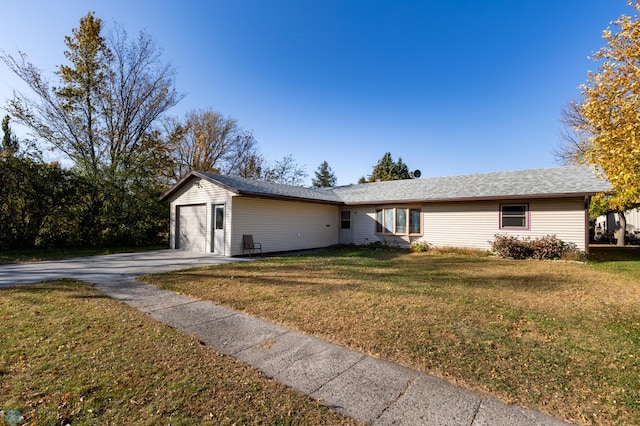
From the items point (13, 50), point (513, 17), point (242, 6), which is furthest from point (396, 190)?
point (13, 50)

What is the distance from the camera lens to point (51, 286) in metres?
6.23

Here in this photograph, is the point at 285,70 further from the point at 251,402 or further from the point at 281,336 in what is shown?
the point at 251,402

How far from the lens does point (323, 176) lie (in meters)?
48.7

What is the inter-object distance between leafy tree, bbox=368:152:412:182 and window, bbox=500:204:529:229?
28.1 m

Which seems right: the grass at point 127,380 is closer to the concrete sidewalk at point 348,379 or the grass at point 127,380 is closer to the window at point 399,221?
the concrete sidewalk at point 348,379

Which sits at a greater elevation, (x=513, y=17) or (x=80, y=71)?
(x=80, y=71)

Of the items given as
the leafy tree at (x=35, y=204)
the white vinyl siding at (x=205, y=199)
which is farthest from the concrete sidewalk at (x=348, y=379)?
the leafy tree at (x=35, y=204)

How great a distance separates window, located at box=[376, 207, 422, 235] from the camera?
14.2m

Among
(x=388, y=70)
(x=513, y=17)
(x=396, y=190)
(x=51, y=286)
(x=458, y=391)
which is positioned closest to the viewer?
(x=458, y=391)

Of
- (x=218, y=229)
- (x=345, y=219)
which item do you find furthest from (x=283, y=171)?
(x=218, y=229)

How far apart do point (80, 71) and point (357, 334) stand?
23.2 meters

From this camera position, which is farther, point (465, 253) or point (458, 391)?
point (465, 253)

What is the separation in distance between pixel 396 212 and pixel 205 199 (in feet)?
30.1

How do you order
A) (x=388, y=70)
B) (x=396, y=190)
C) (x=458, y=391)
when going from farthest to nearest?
(x=396, y=190) → (x=388, y=70) → (x=458, y=391)
